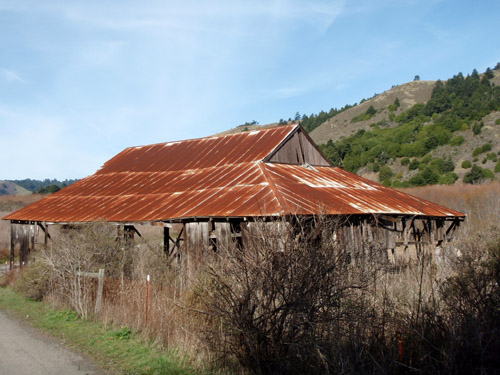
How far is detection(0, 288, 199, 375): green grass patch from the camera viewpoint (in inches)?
262

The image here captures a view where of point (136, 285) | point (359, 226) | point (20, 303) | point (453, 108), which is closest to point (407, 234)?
point (359, 226)

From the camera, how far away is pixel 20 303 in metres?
12.6

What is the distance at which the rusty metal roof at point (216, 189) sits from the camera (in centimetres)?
1396

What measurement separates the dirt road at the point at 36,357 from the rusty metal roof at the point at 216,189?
5.71 m

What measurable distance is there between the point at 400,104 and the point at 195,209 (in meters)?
99.9

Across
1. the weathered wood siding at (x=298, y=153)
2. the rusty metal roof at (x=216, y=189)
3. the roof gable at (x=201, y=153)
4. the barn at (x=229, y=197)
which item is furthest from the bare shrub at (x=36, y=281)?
the weathered wood siding at (x=298, y=153)

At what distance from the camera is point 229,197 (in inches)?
575

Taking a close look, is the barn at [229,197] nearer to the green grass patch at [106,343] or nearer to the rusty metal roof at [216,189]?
the rusty metal roof at [216,189]

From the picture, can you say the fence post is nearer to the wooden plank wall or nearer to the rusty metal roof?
the rusty metal roof


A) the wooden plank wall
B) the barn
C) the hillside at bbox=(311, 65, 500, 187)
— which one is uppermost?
the hillside at bbox=(311, 65, 500, 187)

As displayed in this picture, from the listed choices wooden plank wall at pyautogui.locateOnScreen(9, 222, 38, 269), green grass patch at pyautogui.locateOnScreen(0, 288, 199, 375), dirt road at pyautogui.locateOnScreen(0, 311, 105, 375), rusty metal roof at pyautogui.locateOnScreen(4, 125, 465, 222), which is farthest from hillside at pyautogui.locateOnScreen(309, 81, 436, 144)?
dirt road at pyautogui.locateOnScreen(0, 311, 105, 375)

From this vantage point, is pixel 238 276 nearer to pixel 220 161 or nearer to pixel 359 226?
pixel 359 226

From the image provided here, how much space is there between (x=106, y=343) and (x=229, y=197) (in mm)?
7404

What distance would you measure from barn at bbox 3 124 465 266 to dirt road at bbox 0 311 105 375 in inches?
157
